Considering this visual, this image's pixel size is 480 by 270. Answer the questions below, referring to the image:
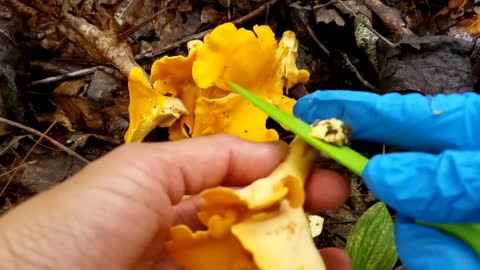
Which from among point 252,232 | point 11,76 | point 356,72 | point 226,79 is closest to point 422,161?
point 252,232

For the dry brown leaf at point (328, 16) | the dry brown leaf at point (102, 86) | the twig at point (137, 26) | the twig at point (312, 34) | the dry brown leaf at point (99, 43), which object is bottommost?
the dry brown leaf at point (102, 86)

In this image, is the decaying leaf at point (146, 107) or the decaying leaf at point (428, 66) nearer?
the decaying leaf at point (146, 107)

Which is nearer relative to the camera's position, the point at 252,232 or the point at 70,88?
the point at 252,232

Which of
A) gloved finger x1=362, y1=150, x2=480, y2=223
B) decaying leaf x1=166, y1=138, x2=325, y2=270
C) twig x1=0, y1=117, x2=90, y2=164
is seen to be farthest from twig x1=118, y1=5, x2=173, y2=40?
gloved finger x1=362, y1=150, x2=480, y2=223

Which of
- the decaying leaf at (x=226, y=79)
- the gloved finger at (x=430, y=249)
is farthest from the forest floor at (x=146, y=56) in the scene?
the gloved finger at (x=430, y=249)

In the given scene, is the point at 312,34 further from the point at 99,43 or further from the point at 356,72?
the point at 99,43

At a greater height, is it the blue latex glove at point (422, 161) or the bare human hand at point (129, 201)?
the blue latex glove at point (422, 161)

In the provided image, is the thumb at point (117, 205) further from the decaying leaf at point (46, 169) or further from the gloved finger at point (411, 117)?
the decaying leaf at point (46, 169)
